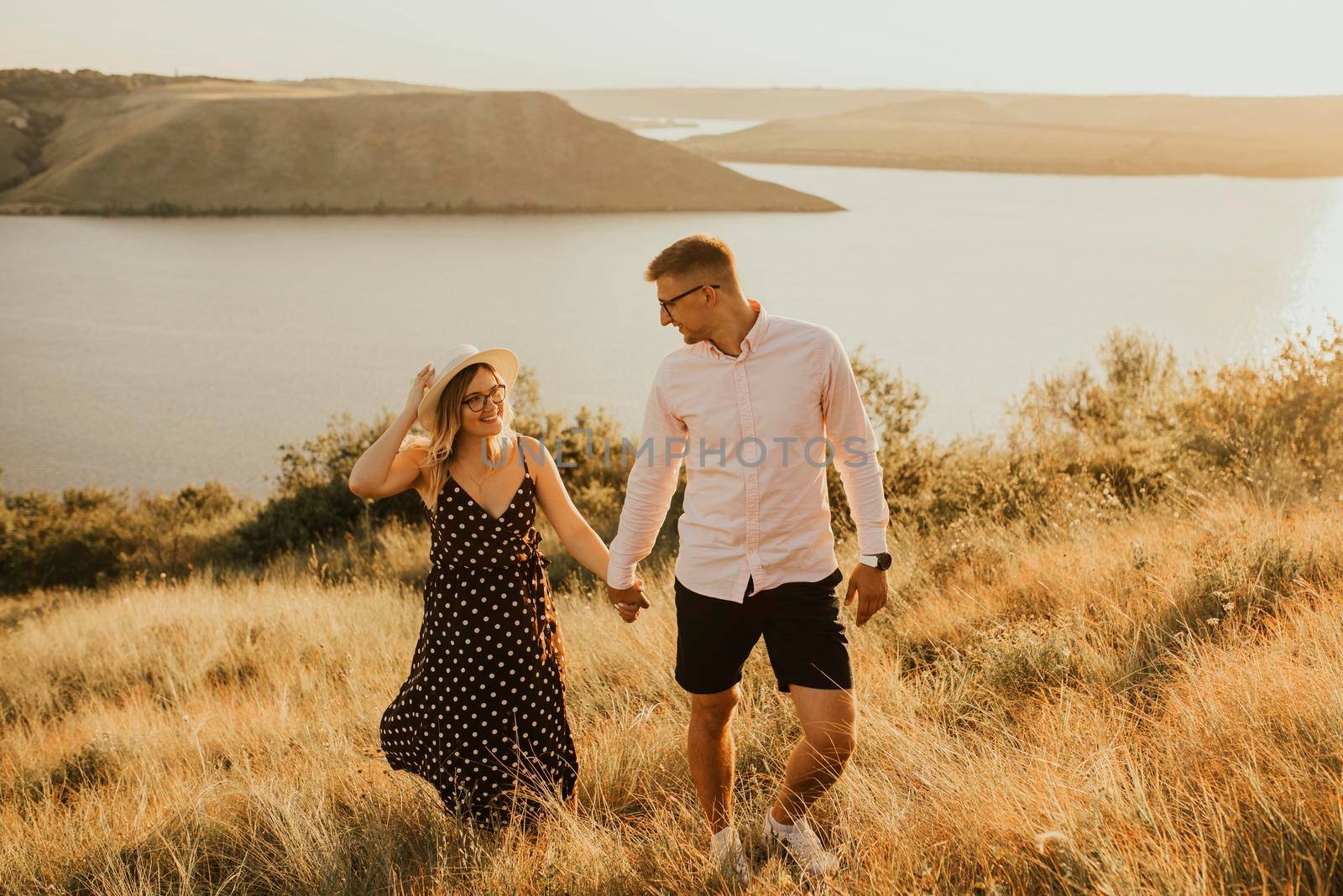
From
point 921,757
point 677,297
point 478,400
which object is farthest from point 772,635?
point 478,400

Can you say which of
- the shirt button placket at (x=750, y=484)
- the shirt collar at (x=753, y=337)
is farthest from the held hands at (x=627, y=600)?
the shirt collar at (x=753, y=337)

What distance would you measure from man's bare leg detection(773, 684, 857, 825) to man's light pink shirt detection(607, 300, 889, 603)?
35cm

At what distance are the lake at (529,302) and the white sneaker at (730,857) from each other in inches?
676

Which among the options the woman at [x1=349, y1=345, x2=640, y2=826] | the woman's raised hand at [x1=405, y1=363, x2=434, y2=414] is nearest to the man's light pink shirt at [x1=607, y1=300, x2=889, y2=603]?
the woman at [x1=349, y1=345, x2=640, y2=826]

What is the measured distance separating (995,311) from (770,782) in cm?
4834

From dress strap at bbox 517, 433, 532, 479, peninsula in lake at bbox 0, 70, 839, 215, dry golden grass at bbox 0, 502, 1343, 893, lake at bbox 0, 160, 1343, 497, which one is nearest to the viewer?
dry golden grass at bbox 0, 502, 1343, 893

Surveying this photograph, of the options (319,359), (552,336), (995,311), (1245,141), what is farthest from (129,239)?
(1245,141)

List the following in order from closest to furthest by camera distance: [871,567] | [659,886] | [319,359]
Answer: [659,886]
[871,567]
[319,359]

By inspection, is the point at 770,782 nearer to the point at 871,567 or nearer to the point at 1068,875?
the point at 871,567

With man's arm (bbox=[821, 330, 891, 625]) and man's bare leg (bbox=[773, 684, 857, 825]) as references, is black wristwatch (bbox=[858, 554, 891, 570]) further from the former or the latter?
man's bare leg (bbox=[773, 684, 857, 825])

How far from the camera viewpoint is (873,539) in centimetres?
287

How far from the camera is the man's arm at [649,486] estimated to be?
9.71 ft

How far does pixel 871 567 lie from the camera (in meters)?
2.86

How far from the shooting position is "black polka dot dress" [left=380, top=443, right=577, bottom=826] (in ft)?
10.8
